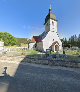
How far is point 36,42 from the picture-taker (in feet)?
146

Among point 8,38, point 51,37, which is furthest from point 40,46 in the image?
point 8,38

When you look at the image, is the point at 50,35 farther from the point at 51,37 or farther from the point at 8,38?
the point at 8,38

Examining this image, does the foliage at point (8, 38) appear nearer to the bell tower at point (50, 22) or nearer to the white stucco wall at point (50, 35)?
the bell tower at point (50, 22)

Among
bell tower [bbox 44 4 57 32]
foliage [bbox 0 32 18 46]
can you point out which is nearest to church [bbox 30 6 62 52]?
bell tower [bbox 44 4 57 32]

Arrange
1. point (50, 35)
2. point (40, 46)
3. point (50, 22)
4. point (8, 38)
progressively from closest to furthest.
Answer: point (50, 35), point (50, 22), point (40, 46), point (8, 38)

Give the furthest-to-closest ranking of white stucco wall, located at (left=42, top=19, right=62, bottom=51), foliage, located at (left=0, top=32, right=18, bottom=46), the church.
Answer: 1. foliage, located at (left=0, top=32, right=18, bottom=46)
2. white stucco wall, located at (left=42, top=19, right=62, bottom=51)
3. the church

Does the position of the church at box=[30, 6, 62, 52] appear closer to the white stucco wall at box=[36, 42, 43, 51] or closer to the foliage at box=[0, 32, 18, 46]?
the white stucco wall at box=[36, 42, 43, 51]

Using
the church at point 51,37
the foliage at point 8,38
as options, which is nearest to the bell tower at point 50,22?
A: the church at point 51,37

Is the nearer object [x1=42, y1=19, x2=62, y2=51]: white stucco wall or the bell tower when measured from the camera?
[x1=42, y1=19, x2=62, y2=51]: white stucco wall

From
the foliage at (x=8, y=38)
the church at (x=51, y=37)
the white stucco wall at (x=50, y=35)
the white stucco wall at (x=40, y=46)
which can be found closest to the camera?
the church at (x=51, y=37)

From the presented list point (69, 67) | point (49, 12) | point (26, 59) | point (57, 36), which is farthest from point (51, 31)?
point (69, 67)

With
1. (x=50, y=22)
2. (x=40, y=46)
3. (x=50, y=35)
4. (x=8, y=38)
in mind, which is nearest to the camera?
(x=50, y=35)

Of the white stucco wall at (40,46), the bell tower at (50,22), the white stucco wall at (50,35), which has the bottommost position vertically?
the white stucco wall at (40,46)

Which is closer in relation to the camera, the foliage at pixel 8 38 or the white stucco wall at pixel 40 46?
the white stucco wall at pixel 40 46
